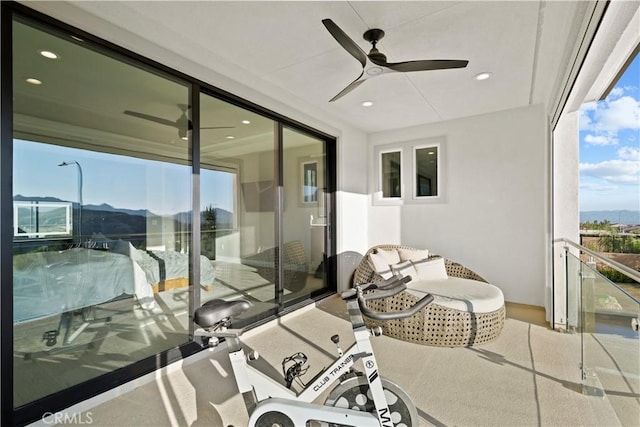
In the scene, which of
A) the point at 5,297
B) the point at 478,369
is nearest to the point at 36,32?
the point at 5,297

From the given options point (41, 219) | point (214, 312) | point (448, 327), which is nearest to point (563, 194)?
point (448, 327)

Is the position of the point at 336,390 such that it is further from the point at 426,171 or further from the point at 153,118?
the point at 426,171

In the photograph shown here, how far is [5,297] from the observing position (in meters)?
1.71

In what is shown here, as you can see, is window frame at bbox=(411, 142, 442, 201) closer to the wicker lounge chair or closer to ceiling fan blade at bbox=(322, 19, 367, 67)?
the wicker lounge chair

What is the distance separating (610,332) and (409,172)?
11.2ft

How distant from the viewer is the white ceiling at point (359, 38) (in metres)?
2.07

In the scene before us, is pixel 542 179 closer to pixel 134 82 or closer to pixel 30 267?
pixel 134 82

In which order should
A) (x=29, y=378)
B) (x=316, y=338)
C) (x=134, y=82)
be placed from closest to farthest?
(x=29, y=378) → (x=134, y=82) → (x=316, y=338)

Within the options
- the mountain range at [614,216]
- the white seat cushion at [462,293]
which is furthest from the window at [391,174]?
the mountain range at [614,216]

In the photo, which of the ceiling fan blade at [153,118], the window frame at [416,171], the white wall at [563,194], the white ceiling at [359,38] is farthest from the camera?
the window frame at [416,171]

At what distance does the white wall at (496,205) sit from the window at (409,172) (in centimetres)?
12

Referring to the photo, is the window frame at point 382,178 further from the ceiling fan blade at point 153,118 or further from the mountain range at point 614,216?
the ceiling fan blade at point 153,118

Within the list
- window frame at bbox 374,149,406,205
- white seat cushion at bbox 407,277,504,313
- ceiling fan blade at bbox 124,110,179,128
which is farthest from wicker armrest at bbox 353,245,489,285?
ceiling fan blade at bbox 124,110,179,128

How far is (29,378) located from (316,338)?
216 cm
